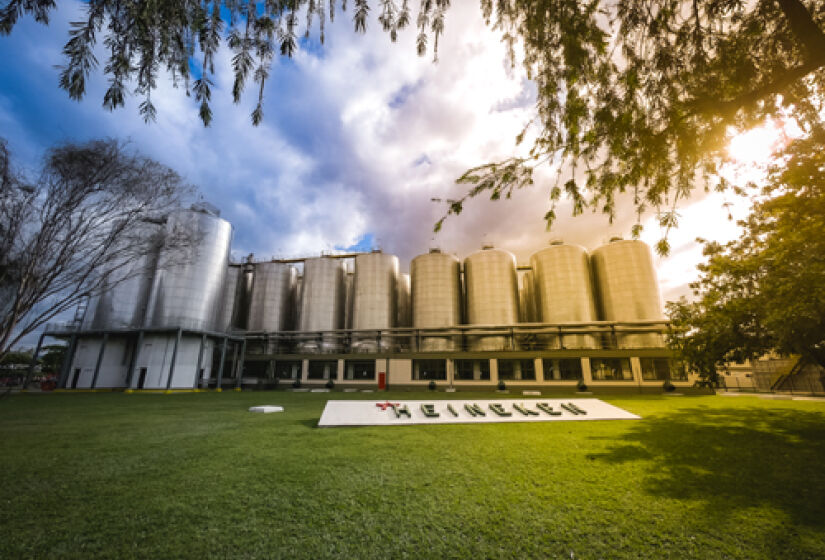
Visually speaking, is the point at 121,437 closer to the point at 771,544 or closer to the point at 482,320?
the point at 771,544

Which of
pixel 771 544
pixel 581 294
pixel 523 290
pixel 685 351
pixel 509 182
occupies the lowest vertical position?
pixel 771 544

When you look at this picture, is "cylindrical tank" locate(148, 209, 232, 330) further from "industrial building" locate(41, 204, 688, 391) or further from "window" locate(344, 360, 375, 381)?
"window" locate(344, 360, 375, 381)

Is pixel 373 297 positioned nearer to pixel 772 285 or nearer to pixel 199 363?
Answer: pixel 199 363

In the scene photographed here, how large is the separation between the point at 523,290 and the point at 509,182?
4866 centimetres

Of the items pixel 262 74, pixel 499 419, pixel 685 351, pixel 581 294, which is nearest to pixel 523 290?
pixel 581 294

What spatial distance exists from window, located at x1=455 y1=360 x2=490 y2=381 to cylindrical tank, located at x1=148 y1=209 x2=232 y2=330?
90.0ft

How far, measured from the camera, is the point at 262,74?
12.6 ft

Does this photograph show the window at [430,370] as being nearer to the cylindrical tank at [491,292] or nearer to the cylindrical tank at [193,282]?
the cylindrical tank at [491,292]

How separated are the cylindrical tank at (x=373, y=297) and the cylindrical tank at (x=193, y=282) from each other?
52.2 ft

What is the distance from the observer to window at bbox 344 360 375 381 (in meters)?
35.4

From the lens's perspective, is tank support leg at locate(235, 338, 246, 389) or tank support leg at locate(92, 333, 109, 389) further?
tank support leg at locate(235, 338, 246, 389)

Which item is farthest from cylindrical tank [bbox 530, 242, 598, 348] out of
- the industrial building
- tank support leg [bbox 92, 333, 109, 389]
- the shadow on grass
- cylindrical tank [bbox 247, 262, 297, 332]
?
tank support leg [bbox 92, 333, 109, 389]

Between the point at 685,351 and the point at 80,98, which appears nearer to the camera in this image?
the point at 80,98

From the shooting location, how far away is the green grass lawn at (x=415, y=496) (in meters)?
3.39
